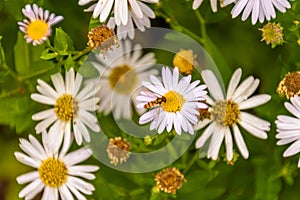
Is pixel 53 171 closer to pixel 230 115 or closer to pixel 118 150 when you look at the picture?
pixel 118 150

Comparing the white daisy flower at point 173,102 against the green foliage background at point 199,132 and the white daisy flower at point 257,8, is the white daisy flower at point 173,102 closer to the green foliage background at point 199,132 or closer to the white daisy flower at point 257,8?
Answer: the green foliage background at point 199,132

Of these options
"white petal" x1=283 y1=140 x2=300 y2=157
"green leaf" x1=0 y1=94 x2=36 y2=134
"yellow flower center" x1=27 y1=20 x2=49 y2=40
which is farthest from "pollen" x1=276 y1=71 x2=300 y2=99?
"green leaf" x1=0 y1=94 x2=36 y2=134

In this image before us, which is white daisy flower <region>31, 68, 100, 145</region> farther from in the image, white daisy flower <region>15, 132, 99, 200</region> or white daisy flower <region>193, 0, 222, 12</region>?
white daisy flower <region>193, 0, 222, 12</region>

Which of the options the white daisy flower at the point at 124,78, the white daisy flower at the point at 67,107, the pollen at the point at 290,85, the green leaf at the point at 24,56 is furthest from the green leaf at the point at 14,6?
the pollen at the point at 290,85

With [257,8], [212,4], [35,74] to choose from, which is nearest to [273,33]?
[257,8]

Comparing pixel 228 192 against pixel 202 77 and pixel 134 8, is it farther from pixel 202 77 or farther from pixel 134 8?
pixel 134 8
